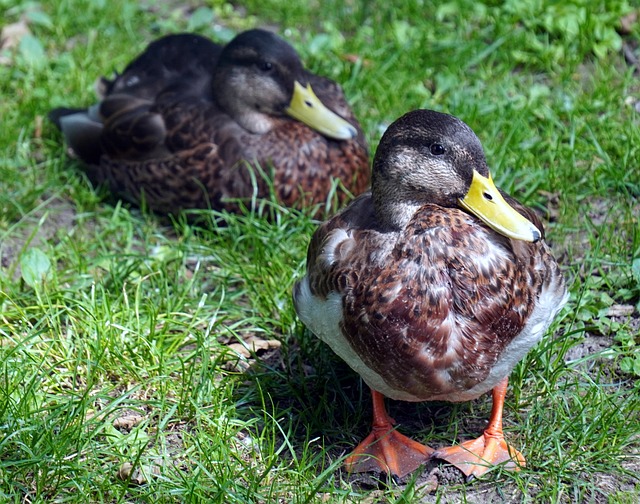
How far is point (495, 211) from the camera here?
9.75 feet

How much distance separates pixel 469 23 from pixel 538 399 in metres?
2.85

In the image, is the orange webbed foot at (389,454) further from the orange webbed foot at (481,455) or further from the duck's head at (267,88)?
the duck's head at (267,88)

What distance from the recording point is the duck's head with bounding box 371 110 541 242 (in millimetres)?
2979

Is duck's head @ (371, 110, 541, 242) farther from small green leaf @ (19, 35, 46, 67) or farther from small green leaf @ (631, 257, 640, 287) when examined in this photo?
small green leaf @ (19, 35, 46, 67)

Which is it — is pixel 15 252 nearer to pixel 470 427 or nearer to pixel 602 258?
pixel 470 427

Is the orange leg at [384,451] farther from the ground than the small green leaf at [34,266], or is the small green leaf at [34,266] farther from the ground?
the small green leaf at [34,266]

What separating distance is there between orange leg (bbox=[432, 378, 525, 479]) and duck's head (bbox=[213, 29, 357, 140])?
1.70m

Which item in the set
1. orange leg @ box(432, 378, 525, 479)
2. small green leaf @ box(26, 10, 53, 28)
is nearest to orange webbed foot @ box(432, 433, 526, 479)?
orange leg @ box(432, 378, 525, 479)

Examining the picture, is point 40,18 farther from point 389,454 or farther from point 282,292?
point 389,454

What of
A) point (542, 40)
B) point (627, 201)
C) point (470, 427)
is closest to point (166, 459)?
point (470, 427)

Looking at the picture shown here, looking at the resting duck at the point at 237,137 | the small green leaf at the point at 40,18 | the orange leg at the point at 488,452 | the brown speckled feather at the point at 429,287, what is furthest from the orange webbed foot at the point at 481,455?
the small green leaf at the point at 40,18

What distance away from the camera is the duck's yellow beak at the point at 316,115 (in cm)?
450

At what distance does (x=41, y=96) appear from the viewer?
5.30 metres

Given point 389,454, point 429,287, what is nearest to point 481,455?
point 389,454
